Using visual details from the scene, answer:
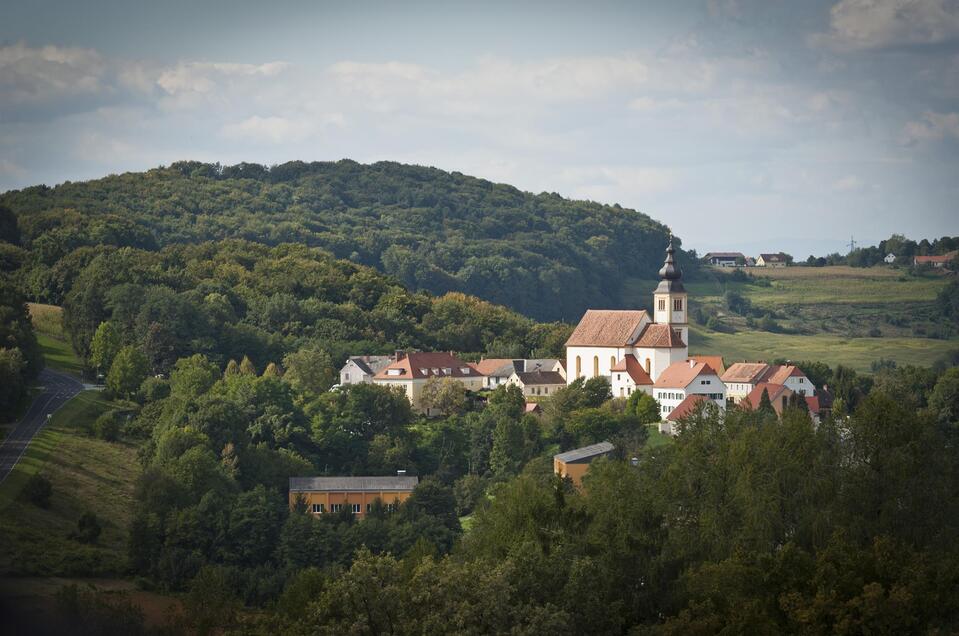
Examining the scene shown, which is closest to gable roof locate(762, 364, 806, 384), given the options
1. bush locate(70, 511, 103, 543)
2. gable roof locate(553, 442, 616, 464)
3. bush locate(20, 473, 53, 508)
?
gable roof locate(553, 442, 616, 464)

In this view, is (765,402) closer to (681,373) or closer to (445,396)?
(681,373)

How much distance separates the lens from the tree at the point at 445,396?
8444cm

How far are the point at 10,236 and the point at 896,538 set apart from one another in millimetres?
84589

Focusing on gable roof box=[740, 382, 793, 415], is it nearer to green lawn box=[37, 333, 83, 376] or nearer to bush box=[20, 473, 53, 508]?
green lawn box=[37, 333, 83, 376]

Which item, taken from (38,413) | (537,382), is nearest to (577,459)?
(537,382)

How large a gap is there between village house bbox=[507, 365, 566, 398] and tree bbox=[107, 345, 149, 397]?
66.1ft

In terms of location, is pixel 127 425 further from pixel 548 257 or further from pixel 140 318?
pixel 548 257

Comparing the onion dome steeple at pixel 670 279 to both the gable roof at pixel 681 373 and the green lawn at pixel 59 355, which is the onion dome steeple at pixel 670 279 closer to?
the gable roof at pixel 681 373

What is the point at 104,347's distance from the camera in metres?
83.3

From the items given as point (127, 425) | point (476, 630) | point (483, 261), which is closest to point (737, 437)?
point (476, 630)

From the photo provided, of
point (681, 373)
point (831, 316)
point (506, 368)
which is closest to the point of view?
point (681, 373)

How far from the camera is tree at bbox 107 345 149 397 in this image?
78312mm

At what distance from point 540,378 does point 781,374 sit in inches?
522

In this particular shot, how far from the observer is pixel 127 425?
7244 cm
